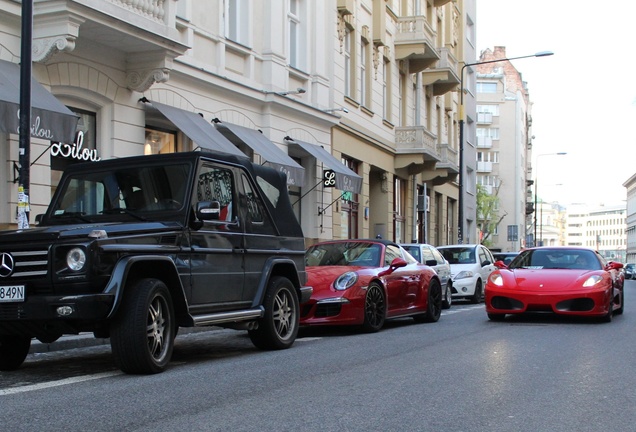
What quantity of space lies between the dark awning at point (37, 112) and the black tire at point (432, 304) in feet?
20.5

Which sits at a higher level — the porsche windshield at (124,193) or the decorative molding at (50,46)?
the decorative molding at (50,46)

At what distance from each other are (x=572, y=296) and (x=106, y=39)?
879 cm

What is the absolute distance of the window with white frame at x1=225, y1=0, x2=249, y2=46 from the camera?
20.4 metres

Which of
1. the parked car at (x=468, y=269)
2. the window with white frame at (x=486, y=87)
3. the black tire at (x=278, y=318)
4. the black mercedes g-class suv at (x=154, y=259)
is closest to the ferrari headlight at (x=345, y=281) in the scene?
the black mercedes g-class suv at (x=154, y=259)

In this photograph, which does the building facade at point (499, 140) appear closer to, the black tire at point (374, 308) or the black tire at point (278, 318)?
the black tire at point (374, 308)

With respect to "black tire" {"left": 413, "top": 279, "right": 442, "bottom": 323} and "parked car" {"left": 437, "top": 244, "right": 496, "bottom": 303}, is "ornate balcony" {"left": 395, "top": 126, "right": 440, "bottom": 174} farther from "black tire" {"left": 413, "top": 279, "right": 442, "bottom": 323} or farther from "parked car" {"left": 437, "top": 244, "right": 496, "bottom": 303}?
"black tire" {"left": 413, "top": 279, "right": 442, "bottom": 323}

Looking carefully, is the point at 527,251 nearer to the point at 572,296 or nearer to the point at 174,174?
the point at 572,296

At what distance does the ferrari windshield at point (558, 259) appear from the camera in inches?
559

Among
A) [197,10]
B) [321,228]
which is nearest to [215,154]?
[197,10]

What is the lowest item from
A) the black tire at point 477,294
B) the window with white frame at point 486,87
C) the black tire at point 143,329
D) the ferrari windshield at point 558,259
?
the black tire at point 477,294

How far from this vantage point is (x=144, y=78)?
1600 cm

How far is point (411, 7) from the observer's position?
3541cm

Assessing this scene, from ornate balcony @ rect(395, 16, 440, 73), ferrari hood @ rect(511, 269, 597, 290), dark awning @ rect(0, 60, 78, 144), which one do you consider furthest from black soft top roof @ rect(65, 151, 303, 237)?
ornate balcony @ rect(395, 16, 440, 73)

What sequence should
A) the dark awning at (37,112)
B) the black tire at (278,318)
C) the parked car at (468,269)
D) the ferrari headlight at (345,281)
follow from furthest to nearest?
the parked car at (468,269) → the dark awning at (37,112) → the ferrari headlight at (345,281) → the black tire at (278,318)
